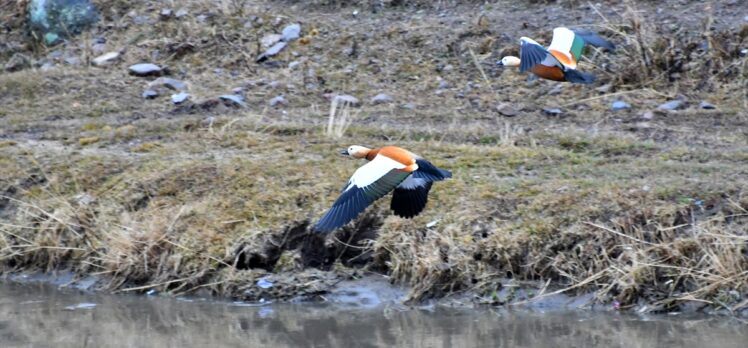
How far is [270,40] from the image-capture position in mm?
11273

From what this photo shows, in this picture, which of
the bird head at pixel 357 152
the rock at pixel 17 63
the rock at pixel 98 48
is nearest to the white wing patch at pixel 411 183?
the bird head at pixel 357 152

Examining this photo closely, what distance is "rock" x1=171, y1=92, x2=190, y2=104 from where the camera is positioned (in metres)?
10.1

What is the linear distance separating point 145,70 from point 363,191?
479 centimetres

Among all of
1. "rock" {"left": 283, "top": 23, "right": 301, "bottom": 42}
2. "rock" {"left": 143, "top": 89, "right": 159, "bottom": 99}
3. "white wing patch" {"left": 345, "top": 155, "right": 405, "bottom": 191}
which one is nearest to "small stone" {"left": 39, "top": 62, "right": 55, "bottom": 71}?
"rock" {"left": 143, "top": 89, "right": 159, "bottom": 99}

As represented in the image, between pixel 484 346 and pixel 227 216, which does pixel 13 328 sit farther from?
pixel 484 346

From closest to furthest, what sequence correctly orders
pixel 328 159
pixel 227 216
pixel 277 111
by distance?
pixel 227 216
pixel 328 159
pixel 277 111

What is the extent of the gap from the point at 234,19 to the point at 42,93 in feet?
6.28

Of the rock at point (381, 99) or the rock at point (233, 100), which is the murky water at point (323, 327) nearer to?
the rock at point (233, 100)

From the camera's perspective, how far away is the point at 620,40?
10250mm

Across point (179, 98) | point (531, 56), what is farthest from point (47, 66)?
point (531, 56)

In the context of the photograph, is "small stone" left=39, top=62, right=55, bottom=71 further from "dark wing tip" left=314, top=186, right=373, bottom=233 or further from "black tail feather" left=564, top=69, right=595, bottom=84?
"dark wing tip" left=314, top=186, right=373, bottom=233

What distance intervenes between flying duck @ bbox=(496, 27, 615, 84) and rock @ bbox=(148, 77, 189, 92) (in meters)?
3.05

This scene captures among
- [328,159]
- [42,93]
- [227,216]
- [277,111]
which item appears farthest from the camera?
[42,93]

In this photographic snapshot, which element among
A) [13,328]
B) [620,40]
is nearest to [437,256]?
[13,328]
